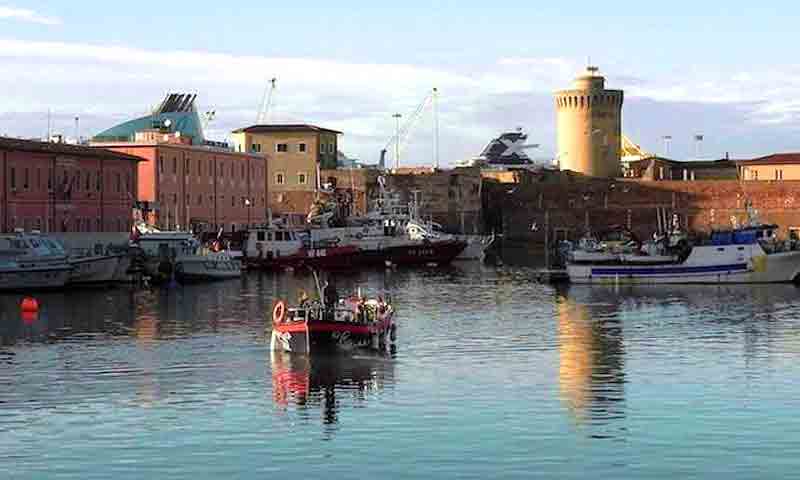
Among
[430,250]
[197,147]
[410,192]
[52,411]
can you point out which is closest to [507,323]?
[52,411]

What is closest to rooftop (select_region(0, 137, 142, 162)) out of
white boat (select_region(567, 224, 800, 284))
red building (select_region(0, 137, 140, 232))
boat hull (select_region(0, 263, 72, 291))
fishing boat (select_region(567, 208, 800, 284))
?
red building (select_region(0, 137, 140, 232))

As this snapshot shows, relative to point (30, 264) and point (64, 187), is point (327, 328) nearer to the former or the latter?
point (30, 264)

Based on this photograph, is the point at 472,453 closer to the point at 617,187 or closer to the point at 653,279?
the point at 653,279

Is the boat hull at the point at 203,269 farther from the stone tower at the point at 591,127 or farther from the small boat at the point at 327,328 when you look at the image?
the stone tower at the point at 591,127

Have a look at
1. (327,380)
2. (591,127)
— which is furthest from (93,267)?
(591,127)

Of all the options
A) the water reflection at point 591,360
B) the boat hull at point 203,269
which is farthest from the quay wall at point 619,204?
the water reflection at point 591,360

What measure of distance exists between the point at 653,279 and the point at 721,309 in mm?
19455

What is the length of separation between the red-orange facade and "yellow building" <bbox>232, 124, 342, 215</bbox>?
398 inches

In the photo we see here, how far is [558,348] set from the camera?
171ft

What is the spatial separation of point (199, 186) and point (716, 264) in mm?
54235

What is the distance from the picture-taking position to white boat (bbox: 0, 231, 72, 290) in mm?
78812

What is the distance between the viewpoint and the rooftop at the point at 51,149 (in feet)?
319

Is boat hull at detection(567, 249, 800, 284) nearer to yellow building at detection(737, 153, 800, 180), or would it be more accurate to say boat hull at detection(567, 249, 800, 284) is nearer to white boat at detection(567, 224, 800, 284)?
white boat at detection(567, 224, 800, 284)

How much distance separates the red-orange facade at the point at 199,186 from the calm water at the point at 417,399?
5662 cm
